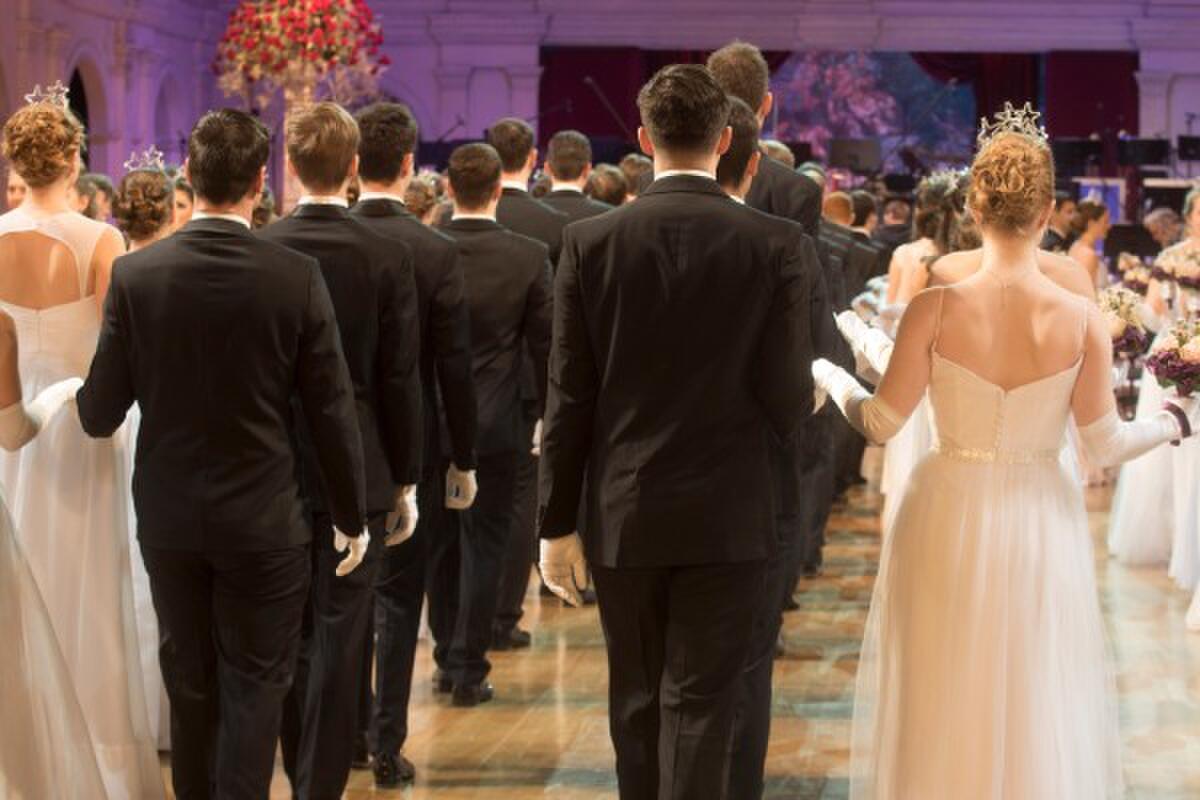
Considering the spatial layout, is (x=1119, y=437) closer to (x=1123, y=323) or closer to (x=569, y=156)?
(x=1123, y=323)

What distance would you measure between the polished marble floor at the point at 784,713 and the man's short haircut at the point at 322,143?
1.82 metres

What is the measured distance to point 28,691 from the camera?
4531 millimetres

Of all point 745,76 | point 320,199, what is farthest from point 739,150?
point 320,199

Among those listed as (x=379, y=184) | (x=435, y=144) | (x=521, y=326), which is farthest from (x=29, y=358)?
(x=435, y=144)

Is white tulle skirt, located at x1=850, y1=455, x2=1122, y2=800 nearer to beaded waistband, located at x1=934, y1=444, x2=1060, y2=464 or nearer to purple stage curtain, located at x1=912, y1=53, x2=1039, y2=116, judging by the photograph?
beaded waistband, located at x1=934, y1=444, x2=1060, y2=464

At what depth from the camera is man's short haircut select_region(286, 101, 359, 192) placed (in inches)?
192

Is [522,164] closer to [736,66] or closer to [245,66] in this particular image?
[736,66]

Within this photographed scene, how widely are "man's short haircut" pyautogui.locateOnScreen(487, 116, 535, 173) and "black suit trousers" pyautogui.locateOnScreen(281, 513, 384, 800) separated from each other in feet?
8.88

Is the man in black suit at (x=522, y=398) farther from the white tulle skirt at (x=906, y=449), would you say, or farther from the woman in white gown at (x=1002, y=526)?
the woman in white gown at (x=1002, y=526)

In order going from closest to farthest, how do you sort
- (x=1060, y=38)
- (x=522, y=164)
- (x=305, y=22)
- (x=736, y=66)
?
(x=736, y=66) → (x=522, y=164) → (x=305, y=22) → (x=1060, y=38)

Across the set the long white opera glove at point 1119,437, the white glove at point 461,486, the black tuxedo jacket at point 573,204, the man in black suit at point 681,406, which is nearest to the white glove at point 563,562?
the man in black suit at point 681,406

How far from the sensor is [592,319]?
4164 millimetres

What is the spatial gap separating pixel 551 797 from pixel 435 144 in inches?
542

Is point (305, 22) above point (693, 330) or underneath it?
above
